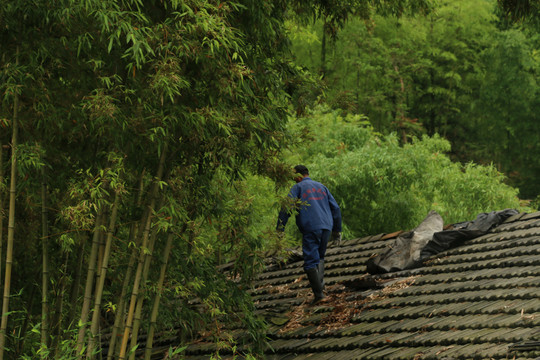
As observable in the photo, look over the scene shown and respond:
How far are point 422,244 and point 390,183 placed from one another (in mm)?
7602

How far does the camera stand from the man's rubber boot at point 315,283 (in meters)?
7.11

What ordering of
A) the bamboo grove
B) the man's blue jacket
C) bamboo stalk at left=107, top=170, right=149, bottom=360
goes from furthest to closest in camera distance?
the man's blue jacket → bamboo stalk at left=107, top=170, right=149, bottom=360 → the bamboo grove

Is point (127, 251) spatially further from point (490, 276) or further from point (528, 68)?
point (528, 68)

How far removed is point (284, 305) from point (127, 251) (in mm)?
2175

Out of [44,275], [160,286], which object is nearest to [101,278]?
[160,286]

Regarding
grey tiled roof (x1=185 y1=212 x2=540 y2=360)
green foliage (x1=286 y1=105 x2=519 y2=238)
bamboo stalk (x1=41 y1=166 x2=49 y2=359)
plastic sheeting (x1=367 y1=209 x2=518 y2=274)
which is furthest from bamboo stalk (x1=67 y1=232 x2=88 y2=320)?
green foliage (x1=286 y1=105 x2=519 y2=238)

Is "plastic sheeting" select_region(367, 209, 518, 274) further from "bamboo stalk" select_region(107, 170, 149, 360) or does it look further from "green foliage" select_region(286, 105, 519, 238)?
"green foliage" select_region(286, 105, 519, 238)

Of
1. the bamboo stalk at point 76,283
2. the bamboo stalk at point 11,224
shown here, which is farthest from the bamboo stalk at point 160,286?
the bamboo stalk at point 11,224

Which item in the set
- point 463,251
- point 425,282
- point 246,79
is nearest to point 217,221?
point 246,79

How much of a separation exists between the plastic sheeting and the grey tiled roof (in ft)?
0.30

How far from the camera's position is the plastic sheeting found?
7.61 meters

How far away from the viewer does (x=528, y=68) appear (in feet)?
90.0

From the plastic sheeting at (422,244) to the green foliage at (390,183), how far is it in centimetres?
698

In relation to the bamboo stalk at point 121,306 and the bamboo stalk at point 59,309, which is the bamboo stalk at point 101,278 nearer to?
the bamboo stalk at point 121,306
